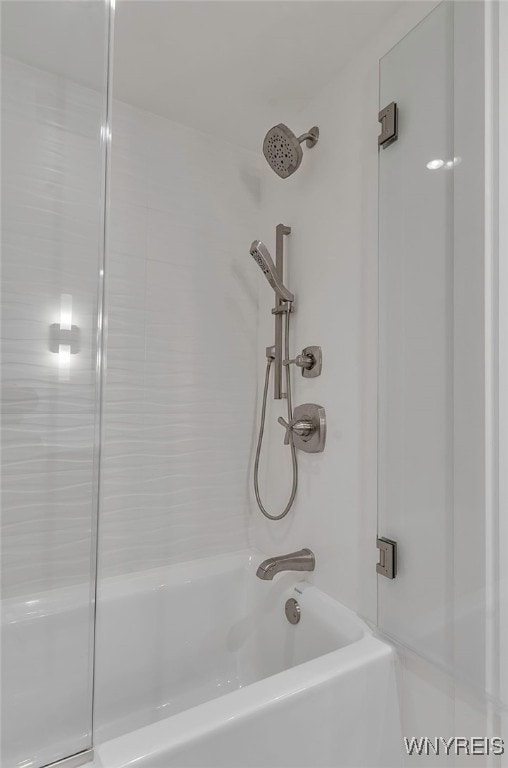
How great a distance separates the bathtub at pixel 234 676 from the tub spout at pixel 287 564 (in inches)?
3.2

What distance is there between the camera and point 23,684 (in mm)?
849

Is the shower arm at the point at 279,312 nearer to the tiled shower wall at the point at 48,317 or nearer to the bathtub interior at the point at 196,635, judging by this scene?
the bathtub interior at the point at 196,635

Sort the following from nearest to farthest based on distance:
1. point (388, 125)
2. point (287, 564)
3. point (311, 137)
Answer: point (388, 125) → point (287, 564) → point (311, 137)

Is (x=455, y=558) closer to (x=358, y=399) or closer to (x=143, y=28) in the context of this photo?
(x=358, y=399)

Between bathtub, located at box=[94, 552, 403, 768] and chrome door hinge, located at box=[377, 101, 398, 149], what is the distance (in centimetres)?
137

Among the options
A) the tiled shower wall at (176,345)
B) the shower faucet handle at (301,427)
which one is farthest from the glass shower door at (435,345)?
the tiled shower wall at (176,345)

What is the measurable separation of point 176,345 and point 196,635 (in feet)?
3.54

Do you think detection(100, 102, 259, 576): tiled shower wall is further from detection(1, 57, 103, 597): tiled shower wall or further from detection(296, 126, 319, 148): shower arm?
detection(1, 57, 103, 597): tiled shower wall

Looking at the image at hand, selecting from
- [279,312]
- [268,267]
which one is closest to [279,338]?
[279,312]

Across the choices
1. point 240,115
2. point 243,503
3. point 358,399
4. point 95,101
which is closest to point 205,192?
point 240,115

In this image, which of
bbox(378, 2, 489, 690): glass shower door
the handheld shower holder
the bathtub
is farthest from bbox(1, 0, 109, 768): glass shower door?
the handheld shower holder

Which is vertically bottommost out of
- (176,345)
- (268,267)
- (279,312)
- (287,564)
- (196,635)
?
(196,635)

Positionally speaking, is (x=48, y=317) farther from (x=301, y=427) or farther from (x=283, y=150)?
(x=283, y=150)

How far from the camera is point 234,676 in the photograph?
5.48ft
